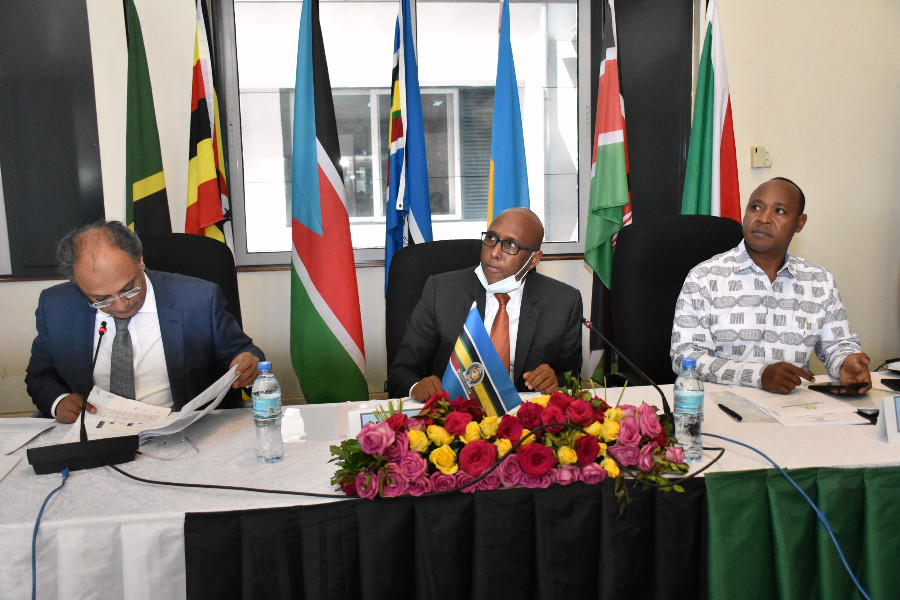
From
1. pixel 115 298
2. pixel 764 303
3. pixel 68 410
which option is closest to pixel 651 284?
pixel 764 303

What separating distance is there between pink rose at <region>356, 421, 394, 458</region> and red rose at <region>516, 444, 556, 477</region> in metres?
0.24

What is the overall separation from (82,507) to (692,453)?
1.16 meters

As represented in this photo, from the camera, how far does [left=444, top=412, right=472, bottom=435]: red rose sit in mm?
1155

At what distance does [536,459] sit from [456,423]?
0.16m

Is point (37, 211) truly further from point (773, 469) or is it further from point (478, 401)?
point (773, 469)

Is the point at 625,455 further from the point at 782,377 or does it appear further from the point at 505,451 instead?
the point at 782,377

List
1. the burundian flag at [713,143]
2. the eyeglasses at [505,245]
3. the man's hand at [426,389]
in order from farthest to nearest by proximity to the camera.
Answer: the burundian flag at [713,143], the eyeglasses at [505,245], the man's hand at [426,389]

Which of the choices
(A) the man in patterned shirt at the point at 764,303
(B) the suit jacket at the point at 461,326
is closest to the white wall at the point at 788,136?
(B) the suit jacket at the point at 461,326

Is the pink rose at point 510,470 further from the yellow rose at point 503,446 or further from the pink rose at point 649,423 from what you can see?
the pink rose at point 649,423

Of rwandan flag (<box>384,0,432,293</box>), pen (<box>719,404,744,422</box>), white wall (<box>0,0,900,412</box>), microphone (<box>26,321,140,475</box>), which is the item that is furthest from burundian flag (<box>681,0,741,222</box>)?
microphone (<box>26,321,140,475</box>)

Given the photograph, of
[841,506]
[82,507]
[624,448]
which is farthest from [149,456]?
[841,506]

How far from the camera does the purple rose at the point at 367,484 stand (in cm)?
110

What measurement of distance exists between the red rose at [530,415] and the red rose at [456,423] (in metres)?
0.10

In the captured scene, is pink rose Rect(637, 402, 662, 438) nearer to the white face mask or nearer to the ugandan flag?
the white face mask
